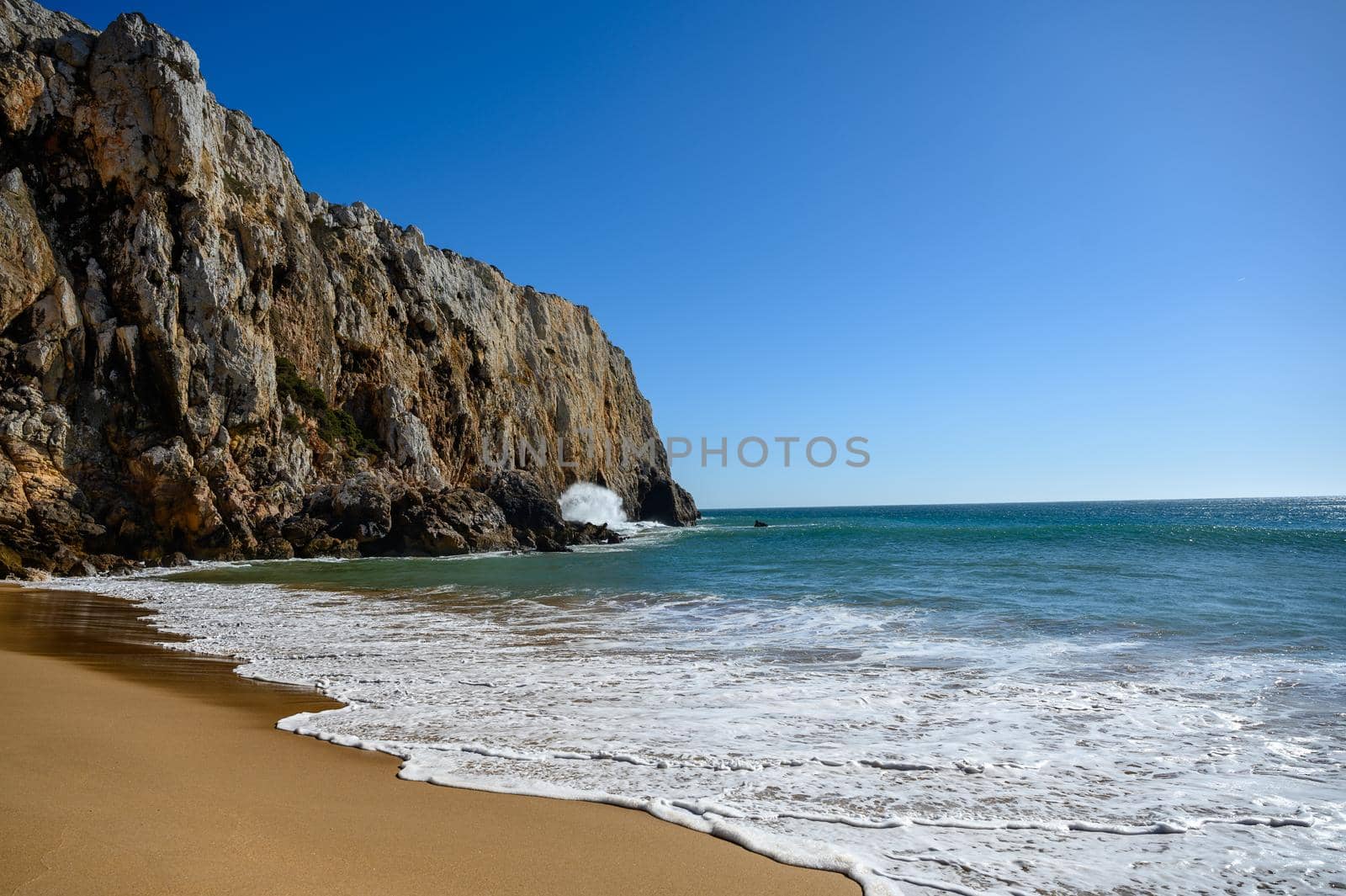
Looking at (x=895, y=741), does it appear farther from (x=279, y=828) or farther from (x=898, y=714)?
(x=279, y=828)

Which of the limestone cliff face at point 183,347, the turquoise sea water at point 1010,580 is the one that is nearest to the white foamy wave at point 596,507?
the limestone cliff face at point 183,347

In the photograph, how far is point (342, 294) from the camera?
1554 inches

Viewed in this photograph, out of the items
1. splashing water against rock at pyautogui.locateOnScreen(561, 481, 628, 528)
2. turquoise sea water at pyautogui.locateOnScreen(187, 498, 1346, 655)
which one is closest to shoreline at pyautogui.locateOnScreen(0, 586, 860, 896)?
turquoise sea water at pyautogui.locateOnScreen(187, 498, 1346, 655)

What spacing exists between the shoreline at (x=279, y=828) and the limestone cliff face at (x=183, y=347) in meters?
21.4

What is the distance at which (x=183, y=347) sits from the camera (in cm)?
2917

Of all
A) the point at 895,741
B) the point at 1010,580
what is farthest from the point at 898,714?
the point at 1010,580

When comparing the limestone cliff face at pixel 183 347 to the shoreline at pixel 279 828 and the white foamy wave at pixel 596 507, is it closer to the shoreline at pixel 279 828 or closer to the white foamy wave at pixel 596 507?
the white foamy wave at pixel 596 507

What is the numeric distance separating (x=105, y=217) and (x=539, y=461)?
95.1ft

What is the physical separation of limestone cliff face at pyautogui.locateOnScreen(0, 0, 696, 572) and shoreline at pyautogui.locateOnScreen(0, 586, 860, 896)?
21.4 m

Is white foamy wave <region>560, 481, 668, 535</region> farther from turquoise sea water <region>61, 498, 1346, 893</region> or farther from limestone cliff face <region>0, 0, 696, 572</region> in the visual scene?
→ turquoise sea water <region>61, 498, 1346, 893</region>

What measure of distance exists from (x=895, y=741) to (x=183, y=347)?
32.1 metres

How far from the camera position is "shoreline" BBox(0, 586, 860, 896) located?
304 cm

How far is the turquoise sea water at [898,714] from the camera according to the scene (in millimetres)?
3836

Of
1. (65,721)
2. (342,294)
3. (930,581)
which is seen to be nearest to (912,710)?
(65,721)
